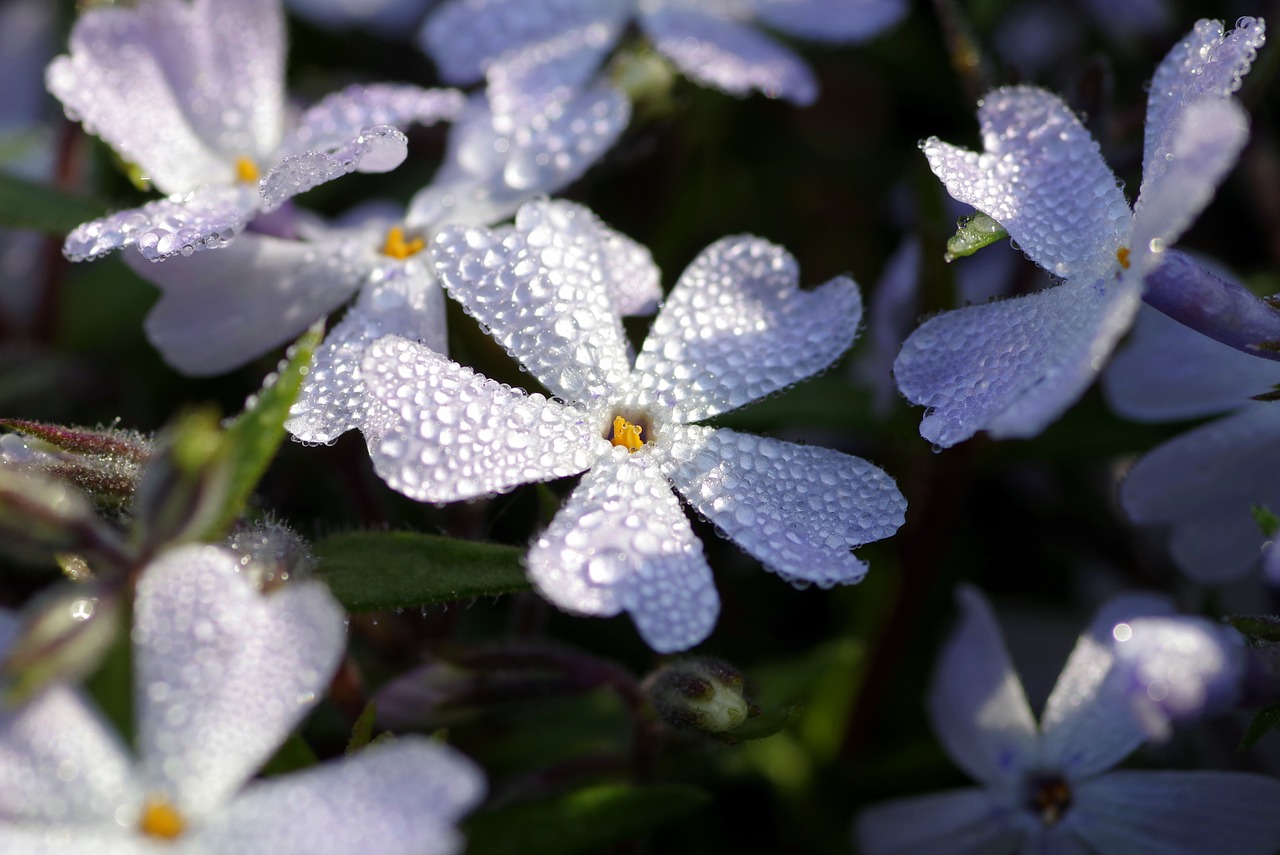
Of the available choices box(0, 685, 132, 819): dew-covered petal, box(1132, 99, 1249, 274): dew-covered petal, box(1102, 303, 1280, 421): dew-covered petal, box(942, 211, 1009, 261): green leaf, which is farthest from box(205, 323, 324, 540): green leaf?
box(1102, 303, 1280, 421): dew-covered petal

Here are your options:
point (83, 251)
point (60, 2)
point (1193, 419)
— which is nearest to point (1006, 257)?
point (1193, 419)

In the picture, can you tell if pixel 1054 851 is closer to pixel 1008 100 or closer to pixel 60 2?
pixel 1008 100

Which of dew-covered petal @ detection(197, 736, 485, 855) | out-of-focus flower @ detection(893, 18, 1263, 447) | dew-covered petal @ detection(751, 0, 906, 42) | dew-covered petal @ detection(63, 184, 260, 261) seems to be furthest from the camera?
dew-covered petal @ detection(751, 0, 906, 42)

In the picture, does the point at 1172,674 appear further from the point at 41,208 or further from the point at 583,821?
the point at 41,208

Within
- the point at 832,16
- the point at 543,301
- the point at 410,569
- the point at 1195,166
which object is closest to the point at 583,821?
the point at 410,569

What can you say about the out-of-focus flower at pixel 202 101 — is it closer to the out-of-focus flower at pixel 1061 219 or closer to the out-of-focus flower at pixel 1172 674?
the out-of-focus flower at pixel 1061 219

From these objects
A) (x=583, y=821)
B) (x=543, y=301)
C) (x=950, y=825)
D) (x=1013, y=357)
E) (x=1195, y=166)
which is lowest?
(x=950, y=825)

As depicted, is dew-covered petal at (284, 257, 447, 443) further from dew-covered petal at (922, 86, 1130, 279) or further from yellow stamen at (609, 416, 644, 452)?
dew-covered petal at (922, 86, 1130, 279)
